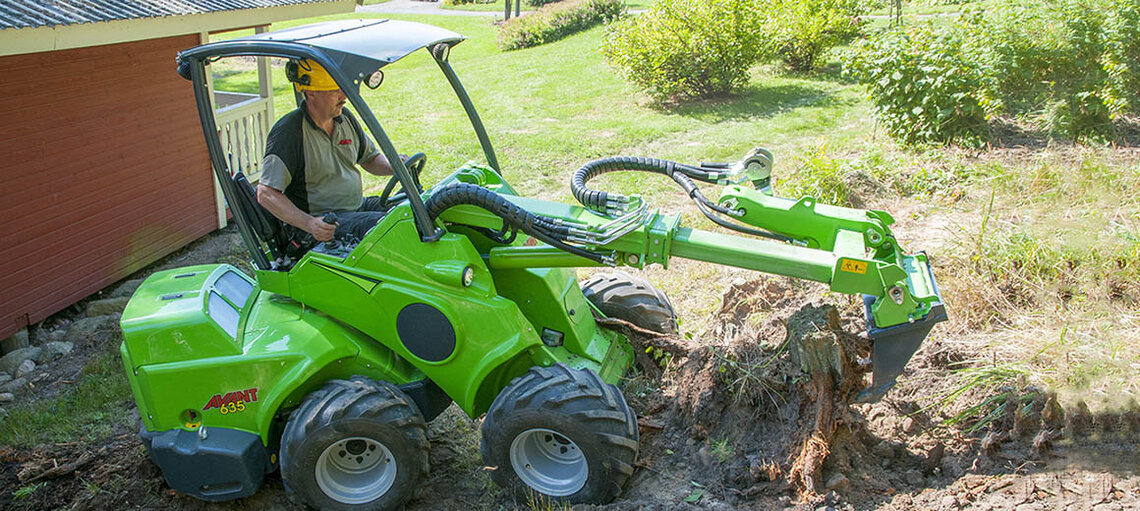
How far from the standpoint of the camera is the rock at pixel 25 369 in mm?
6240

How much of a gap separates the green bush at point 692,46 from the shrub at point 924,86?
144 inches

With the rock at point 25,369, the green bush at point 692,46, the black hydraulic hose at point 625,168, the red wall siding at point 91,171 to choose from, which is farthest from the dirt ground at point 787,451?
the green bush at point 692,46

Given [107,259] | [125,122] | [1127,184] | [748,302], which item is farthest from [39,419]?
[1127,184]

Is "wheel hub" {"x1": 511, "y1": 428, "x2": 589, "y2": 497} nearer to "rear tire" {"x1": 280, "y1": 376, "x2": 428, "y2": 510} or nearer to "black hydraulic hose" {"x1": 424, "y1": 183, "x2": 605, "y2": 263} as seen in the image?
"rear tire" {"x1": 280, "y1": 376, "x2": 428, "y2": 510}

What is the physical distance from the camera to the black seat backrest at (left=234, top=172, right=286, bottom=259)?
457cm

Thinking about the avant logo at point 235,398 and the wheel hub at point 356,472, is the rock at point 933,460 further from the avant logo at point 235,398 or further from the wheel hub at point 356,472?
the avant logo at point 235,398

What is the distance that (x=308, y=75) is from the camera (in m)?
4.36

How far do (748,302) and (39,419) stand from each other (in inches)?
174

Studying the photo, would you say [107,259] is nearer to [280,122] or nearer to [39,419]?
[39,419]

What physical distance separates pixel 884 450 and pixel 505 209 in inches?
83.5

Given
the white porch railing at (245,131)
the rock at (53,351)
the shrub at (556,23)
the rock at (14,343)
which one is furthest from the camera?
the shrub at (556,23)

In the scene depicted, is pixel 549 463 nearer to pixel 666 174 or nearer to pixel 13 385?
pixel 666 174

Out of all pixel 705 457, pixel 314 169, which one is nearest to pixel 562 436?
pixel 705 457

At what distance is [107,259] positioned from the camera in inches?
302
